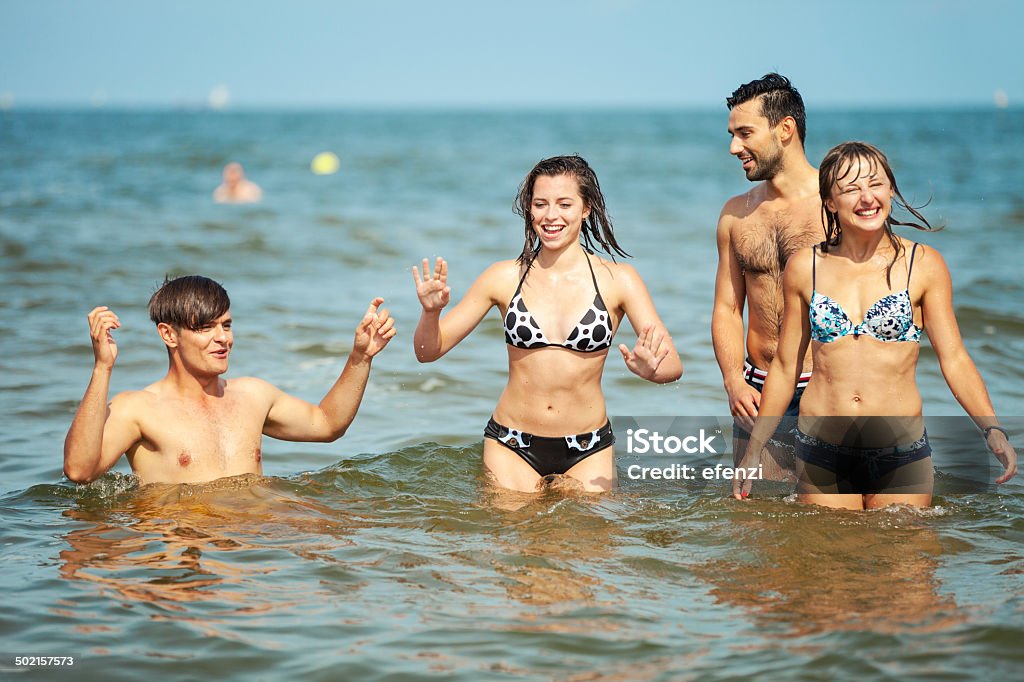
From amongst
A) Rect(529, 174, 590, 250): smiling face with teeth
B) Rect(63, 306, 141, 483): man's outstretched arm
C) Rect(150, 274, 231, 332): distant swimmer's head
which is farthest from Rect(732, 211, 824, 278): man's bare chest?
Rect(63, 306, 141, 483): man's outstretched arm

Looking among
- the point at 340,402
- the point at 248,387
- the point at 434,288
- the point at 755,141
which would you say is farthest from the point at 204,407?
the point at 755,141

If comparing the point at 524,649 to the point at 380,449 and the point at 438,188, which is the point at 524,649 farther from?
the point at 438,188

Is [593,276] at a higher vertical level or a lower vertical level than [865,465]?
higher

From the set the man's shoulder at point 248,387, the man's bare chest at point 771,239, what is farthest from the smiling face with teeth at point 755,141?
the man's shoulder at point 248,387

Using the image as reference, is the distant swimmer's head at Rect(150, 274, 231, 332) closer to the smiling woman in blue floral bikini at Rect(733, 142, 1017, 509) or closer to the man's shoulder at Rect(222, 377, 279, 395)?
the man's shoulder at Rect(222, 377, 279, 395)

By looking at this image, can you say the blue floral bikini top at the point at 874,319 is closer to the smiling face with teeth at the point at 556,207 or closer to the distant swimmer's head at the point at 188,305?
the smiling face with teeth at the point at 556,207

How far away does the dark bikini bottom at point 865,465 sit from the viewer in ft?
15.6

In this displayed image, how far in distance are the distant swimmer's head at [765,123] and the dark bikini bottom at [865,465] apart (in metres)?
1.45

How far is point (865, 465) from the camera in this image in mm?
4824

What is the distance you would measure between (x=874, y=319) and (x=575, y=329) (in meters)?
1.37

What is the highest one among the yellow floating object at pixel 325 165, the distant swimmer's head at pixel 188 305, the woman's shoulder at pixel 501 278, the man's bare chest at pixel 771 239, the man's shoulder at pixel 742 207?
the yellow floating object at pixel 325 165

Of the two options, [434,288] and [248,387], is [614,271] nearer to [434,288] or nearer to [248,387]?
[434,288]

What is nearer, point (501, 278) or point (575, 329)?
point (575, 329)

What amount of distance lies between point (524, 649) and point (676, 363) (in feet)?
5.30
